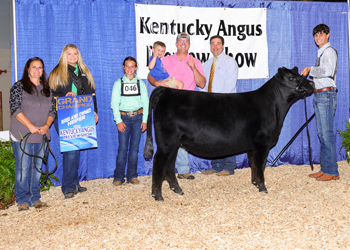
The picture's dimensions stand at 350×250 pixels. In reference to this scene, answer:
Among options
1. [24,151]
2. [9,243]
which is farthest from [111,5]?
[9,243]

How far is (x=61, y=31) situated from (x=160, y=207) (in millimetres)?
2923

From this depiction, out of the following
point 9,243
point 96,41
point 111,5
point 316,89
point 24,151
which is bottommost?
point 9,243

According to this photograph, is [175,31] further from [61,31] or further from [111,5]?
[61,31]

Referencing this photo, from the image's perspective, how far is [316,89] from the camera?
434 cm

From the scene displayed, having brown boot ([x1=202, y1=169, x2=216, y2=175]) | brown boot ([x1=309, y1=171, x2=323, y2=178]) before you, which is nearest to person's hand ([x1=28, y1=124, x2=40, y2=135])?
brown boot ([x1=202, y1=169, x2=216, y2=175])

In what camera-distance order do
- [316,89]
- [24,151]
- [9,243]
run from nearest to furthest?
[9,243]
[24,151]
[316,89]

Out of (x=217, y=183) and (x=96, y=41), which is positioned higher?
(x=96, y=41)

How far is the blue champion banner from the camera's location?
3764 millimetres

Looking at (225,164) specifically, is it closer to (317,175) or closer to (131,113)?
(317,175)

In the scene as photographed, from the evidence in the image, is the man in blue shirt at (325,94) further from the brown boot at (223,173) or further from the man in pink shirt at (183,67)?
the man in pink shirt at (183,67)

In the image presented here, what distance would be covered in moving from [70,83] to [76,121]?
0.49 m

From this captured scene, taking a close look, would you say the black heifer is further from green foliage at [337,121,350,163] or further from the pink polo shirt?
green foliage at [337,121,350,163]

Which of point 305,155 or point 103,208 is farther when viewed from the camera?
A: point 305,155

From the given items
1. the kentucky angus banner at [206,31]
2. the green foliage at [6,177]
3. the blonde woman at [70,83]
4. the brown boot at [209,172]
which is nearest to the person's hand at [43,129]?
the blonde woman at [70,83]
